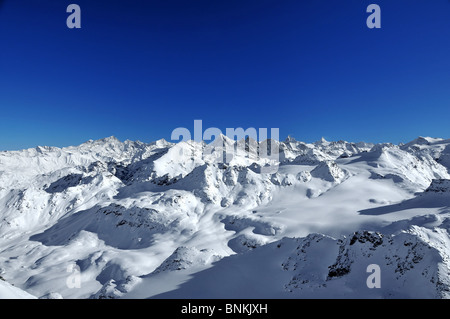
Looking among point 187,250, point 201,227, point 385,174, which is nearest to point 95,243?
point 201,227

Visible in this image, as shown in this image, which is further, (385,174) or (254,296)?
(385,174)

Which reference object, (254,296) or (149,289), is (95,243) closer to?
(149,289)

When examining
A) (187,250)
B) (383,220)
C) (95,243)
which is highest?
(187,250)

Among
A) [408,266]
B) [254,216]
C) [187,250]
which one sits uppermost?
[408,266]

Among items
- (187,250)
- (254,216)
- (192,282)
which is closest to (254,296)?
(192,282)
